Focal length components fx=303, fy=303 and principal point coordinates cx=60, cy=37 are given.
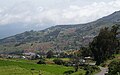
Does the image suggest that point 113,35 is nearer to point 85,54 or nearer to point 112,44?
point 112,44

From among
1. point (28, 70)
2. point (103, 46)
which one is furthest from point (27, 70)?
point (103, 46)

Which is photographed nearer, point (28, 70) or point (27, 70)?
point (27, 70)

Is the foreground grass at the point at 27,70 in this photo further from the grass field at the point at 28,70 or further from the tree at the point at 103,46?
the tree at the point at 103,46

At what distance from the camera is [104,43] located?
80.6 meters

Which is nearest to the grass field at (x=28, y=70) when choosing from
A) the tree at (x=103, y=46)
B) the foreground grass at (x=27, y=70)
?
the foreground grass at (x=27, y=70)

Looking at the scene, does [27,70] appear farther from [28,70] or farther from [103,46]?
[103,46]

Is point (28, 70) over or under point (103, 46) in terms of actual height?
under

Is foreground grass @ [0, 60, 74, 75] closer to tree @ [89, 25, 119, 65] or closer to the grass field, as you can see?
the grass field

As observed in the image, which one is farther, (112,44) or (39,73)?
(112,44)

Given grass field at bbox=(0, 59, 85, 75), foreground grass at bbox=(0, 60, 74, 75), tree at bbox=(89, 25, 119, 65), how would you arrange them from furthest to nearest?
tree at bbox=(89, 25, 119, 65) < grass field at bbox=(0, 59, 85, 75) < foreground grass at bbox=(0, 60, 74, 75)

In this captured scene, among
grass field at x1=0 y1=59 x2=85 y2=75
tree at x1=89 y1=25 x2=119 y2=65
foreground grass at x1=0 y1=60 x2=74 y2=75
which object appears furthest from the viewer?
tree at x1=89 y1=25 x2=119 y2=65

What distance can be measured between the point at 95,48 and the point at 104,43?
108 inches

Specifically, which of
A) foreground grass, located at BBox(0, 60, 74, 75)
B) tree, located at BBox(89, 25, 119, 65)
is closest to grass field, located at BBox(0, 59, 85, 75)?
foreground grass, located at BBox(0, 60, 74, 75)

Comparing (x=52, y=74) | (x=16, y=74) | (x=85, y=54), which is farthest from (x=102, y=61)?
(x=16, y=74)
